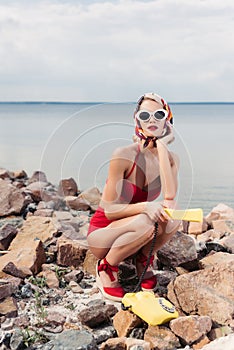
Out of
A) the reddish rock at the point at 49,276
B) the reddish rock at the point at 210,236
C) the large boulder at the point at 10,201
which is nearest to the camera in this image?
the reddish rock at the point at 49,276

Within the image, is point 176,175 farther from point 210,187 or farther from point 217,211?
point 210,187

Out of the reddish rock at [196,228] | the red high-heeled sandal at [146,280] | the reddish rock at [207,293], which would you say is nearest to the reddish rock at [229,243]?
the reddish rock at [196,228]

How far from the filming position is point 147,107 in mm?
3100

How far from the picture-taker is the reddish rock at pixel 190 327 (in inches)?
111

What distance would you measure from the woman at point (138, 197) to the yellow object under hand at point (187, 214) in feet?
0.18

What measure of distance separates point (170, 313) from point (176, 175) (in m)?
0.75

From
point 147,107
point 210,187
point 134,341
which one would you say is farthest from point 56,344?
point 210,187

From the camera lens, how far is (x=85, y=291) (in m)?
3.58

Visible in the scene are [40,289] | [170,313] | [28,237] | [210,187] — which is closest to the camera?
[170,313]

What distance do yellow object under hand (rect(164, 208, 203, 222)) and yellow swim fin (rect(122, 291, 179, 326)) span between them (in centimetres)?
46

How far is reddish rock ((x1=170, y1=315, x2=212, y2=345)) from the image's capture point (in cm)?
283

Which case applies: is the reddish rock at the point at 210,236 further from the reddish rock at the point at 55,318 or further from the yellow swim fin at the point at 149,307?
the reddish rock at the point at 55,318

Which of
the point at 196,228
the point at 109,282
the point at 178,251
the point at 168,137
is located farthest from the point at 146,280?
the point at 196,228

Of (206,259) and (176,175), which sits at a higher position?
(176,175)
